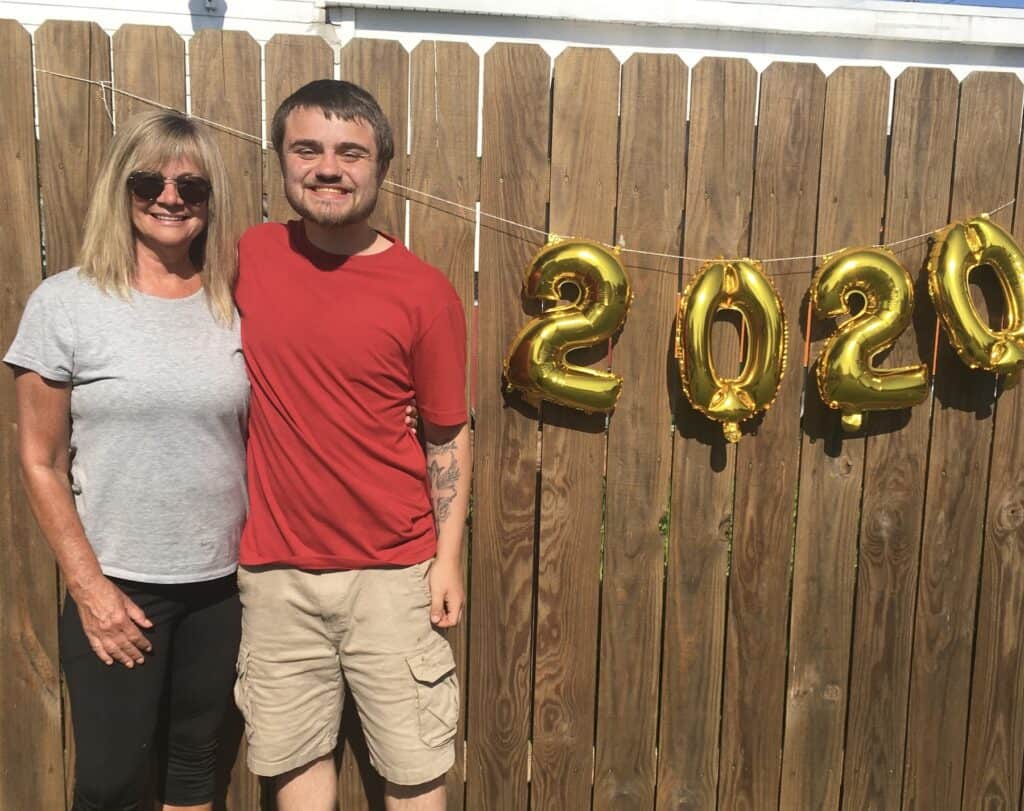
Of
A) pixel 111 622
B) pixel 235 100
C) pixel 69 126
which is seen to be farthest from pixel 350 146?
pixel 111 622

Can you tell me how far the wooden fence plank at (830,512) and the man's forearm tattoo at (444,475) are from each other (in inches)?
43.1

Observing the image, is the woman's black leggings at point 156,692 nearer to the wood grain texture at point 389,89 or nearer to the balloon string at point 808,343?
the wood grain texture at point 389,89

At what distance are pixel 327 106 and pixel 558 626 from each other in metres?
1.57

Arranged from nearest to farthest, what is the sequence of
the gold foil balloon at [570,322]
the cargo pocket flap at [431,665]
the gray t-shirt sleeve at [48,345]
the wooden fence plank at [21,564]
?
the gray t-shirt sleeve at [48,345] → the cargo pocket flap at [431,665] → the wooden fence plank at [21,564] → the gold foil balloon at [570,322]

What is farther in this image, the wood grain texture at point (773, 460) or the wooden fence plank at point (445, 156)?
the wood grain texture at point (773, 460)

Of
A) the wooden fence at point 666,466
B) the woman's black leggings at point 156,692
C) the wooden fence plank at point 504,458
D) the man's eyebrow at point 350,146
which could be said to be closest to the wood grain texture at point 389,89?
the wooden fence at point 666,466

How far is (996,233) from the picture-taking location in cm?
241

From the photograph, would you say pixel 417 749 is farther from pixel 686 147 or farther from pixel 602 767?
pixel 686 147

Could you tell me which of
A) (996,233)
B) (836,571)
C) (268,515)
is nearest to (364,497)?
(268,515)

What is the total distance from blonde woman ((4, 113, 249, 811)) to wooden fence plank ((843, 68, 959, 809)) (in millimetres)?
1848

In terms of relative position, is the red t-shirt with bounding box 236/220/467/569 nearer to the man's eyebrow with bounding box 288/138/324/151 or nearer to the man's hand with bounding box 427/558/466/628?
the man's hand with bounding box 427/558/466/628

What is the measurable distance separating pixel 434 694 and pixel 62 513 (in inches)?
37.7

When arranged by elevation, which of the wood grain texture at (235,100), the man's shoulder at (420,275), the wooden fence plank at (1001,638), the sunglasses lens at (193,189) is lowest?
the wooden fence plank at (1001,638)

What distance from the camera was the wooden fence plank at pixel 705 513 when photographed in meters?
2.37
